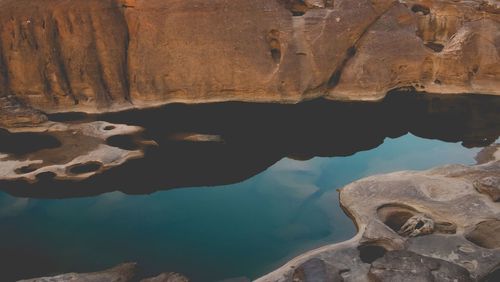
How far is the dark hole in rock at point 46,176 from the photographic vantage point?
57.7ft

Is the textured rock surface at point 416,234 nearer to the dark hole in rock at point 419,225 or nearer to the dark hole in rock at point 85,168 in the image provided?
the dark hole in rock at point 419,225

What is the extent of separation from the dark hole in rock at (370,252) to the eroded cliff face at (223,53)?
12097 millimetres

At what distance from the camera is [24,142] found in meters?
20.3

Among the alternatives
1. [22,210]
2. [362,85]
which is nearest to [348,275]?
[22,210]

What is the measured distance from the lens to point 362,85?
2461cm

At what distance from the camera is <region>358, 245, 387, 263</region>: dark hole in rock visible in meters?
12.9

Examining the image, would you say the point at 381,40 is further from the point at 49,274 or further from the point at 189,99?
the point at 49,274

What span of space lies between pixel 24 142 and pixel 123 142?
3956 mm

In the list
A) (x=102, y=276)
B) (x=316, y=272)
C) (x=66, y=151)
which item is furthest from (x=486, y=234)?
(x=66, y=151)

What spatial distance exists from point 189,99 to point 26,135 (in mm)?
7314

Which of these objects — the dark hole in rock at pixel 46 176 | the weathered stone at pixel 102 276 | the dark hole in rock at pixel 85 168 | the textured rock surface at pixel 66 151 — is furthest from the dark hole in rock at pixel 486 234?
the dark hole in rock at pixel 46 176

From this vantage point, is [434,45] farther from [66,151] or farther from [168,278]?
[168,278]

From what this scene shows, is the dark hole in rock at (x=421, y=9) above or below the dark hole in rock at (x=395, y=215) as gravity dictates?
above

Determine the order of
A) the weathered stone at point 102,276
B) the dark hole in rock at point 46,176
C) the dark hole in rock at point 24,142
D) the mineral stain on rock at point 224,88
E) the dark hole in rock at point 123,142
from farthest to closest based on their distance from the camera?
the dark hole in rock at point 123,142, the dark hole in rock at point 24,142, the mineral stain on rock at point 224,88, the dark hole in rock at point 46,176, the weathered stone at point 102,276
